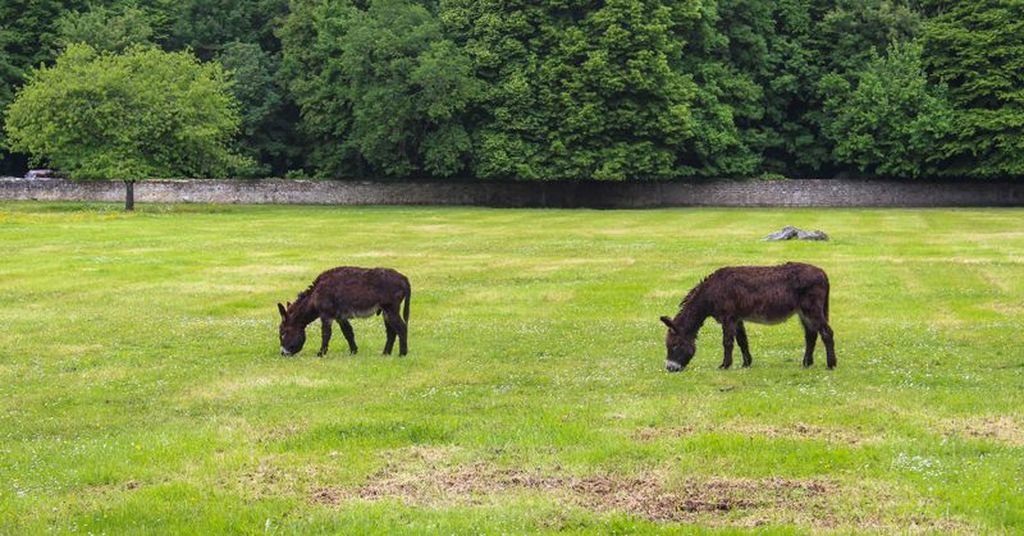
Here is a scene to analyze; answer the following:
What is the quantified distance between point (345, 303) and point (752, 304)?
6.56 m

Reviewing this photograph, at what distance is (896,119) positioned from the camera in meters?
82.9

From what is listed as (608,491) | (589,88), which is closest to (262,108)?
(589,88)

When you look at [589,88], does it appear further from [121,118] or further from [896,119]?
[121,118]

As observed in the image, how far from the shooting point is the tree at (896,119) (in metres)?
82.1

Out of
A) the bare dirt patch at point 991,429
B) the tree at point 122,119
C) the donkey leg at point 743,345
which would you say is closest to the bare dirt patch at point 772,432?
the bare dirt patch at point 991,429

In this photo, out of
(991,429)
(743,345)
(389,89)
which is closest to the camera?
(991,429)

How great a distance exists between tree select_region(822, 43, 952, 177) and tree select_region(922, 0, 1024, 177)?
1191 millimetres

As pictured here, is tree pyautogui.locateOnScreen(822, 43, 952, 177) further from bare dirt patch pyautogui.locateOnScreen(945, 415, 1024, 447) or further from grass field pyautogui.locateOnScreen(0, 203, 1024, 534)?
bare dirt patch pyautogui.locateOnScreen(945, 415, 1024, 447)

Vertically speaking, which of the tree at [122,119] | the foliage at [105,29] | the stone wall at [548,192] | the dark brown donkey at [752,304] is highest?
the foliage at [105,29]

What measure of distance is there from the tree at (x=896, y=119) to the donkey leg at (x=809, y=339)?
68773 mm

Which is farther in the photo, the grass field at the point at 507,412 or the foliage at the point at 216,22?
the foliage at the point at 216,22

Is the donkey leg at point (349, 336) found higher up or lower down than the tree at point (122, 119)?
lower down

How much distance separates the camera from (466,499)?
10.6m

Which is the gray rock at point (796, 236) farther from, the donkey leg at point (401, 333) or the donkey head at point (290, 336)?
the donkey head at point (290, 336)
